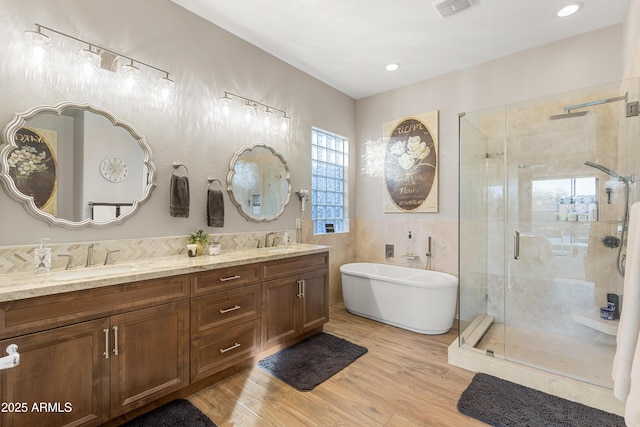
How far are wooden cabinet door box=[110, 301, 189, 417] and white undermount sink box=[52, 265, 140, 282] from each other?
28 centimetres

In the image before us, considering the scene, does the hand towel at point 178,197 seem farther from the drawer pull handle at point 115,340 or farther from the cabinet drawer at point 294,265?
the drawer pull handle at point 115,340

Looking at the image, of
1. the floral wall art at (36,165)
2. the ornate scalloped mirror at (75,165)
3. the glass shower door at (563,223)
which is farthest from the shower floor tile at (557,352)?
the floral wall art at (36,165)

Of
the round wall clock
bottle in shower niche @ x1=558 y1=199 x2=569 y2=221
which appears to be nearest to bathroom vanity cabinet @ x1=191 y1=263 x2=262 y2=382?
the round wall clock

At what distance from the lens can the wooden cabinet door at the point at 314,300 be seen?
2848 millimetres

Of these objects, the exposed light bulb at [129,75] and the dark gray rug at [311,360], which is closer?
the exposed light bulb at [129,75]

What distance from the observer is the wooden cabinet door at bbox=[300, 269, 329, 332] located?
2848 millimetres

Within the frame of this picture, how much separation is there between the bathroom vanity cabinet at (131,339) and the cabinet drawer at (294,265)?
0.04 ft

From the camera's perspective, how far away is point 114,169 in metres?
2.13

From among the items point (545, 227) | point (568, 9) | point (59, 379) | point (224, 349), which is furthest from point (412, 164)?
point (59, 379)

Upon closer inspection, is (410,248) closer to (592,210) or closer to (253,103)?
(592,210)

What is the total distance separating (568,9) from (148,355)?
417 cm

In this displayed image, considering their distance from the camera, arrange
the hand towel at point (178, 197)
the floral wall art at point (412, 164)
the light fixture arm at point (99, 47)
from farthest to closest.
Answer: the floral wall art at point (412, 164)
the hand towel at point (178, 197)
the light fixture arm at point (99, 47)

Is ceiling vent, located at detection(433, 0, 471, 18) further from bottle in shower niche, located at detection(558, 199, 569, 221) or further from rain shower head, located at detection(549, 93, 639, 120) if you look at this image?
bottle in shower niche, located at detection(558, 199, 569, 221)

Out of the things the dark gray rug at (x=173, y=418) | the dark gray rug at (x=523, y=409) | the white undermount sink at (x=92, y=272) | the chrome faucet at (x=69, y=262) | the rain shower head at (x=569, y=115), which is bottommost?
the dark gray rug at (x=523, y=409)
